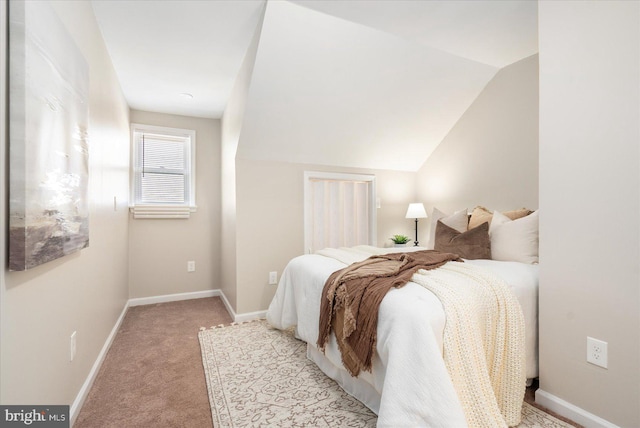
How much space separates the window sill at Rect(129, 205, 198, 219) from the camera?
366cm

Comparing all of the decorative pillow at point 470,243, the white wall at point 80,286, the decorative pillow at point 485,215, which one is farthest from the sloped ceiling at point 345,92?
the decorative pillow at point 470,243

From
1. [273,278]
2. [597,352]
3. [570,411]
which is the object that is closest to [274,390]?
[273,278]

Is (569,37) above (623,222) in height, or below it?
above

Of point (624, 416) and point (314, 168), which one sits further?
point (314, 168)

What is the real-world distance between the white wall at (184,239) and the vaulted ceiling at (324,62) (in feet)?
1.20

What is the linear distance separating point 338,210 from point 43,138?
9.64 ft

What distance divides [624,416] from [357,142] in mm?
2950

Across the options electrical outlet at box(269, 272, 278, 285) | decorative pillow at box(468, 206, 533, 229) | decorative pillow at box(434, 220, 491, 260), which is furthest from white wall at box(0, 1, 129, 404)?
decorative pillow at box(468, 206, 533, 229)

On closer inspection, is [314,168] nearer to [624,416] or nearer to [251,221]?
[251,221]

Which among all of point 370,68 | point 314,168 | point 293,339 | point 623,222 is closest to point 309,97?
point 370,68

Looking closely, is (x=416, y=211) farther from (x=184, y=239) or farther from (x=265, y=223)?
(x=184, y=239)

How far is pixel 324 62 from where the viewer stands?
257cm

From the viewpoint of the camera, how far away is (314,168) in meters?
3.56

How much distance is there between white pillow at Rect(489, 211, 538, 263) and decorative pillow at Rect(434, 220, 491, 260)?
0.22 feet
